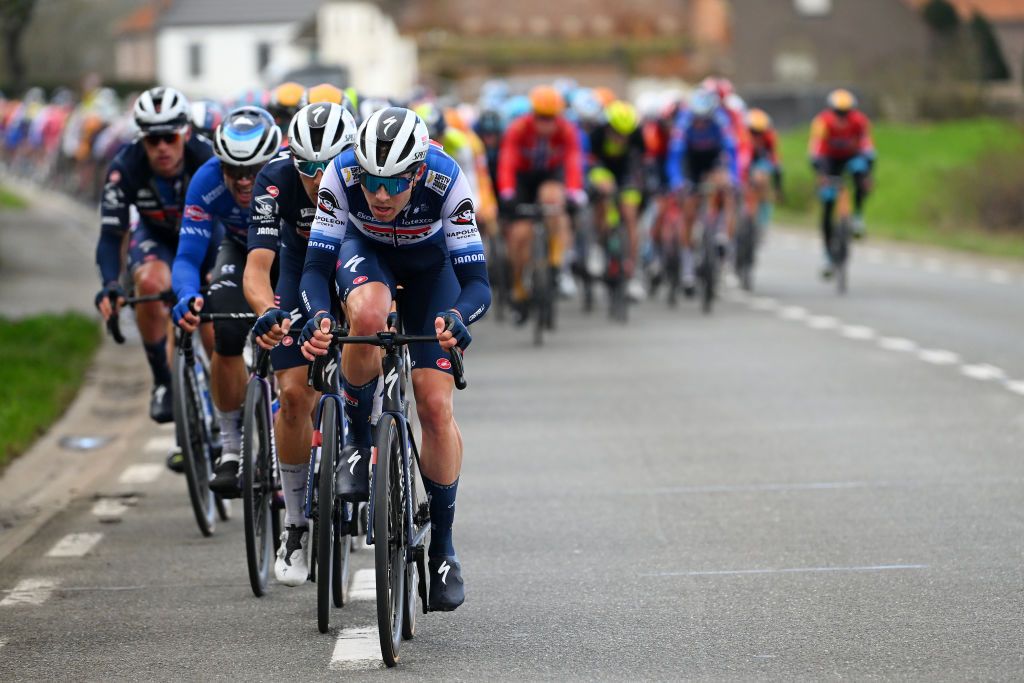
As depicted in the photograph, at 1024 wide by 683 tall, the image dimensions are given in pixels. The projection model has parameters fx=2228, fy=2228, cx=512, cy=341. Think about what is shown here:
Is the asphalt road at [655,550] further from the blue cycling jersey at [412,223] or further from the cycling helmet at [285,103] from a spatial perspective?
the cycling helmet at [285,103]

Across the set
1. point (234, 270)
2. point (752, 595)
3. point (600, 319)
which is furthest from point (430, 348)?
point (600, 319)

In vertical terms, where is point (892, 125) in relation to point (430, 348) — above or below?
below

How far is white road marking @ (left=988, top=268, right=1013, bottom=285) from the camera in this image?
2635 cm

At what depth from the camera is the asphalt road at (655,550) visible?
7.11m

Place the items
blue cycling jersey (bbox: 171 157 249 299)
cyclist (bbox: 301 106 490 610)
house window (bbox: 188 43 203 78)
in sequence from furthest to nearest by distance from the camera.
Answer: house window (bbox: 188 43 203 78) → blue cycling jersey (bbox: 171 157 249 299) → cyclist (bbox: 301 106 490 610)

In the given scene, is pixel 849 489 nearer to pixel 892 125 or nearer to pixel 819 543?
pixel 819 543

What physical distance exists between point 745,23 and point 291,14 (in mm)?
37792

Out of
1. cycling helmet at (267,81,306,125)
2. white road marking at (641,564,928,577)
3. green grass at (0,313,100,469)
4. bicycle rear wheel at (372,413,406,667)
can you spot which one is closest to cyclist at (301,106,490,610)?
bicycle rear wheel at (372,413,406,667)

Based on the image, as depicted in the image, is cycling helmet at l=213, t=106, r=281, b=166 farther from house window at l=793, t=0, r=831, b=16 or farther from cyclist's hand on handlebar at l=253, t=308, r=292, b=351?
house window at l=793, t=0, r=831, b=16

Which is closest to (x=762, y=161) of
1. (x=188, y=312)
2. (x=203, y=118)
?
(x=203, y=118)

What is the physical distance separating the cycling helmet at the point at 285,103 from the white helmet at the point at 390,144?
4120 mm

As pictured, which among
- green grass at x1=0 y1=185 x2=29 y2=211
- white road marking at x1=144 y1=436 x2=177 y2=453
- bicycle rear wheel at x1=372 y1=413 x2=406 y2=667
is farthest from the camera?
green grass at x1=0 y1=185 x2=29 y2=211

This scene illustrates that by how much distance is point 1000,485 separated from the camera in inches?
421

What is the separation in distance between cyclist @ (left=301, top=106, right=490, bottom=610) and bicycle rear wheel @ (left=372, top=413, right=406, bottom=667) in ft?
0.66
